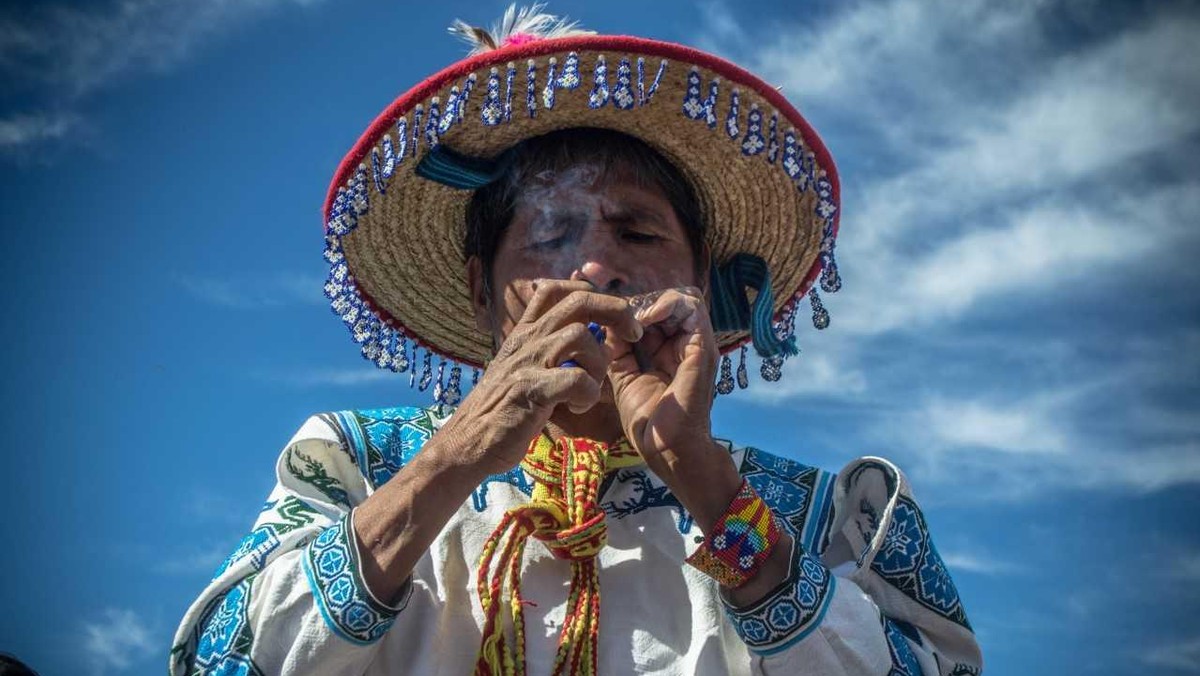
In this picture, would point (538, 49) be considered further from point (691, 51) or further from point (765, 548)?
point (765, 548)

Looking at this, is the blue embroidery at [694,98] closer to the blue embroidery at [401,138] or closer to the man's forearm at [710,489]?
the blue embroidery at [401,138]

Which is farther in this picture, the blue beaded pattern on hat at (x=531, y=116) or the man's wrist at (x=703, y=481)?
the blue beaded pattern on hat at (x=531, y=116)

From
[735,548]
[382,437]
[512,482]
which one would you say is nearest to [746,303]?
[512,482]

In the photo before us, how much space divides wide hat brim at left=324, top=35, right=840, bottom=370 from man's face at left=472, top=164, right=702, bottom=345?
209mm

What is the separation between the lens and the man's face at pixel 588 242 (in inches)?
144

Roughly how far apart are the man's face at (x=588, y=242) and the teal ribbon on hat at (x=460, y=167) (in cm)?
17

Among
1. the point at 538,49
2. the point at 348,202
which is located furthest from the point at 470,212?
the point at 538,49

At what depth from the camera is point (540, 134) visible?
4.03m

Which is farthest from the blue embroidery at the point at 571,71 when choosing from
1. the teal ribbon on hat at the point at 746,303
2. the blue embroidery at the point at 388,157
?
the teal ribbon on hat at the point at 746,303

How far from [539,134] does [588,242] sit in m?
0.51

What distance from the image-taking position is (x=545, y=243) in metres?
3.77

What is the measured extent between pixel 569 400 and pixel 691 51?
120cm

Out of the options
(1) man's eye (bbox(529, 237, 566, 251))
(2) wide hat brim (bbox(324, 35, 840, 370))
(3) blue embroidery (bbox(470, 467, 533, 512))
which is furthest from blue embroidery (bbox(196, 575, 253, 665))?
(2) wide hat brim (bbox(324, 35, 840, 370))

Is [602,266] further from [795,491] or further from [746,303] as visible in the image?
[746,303]
